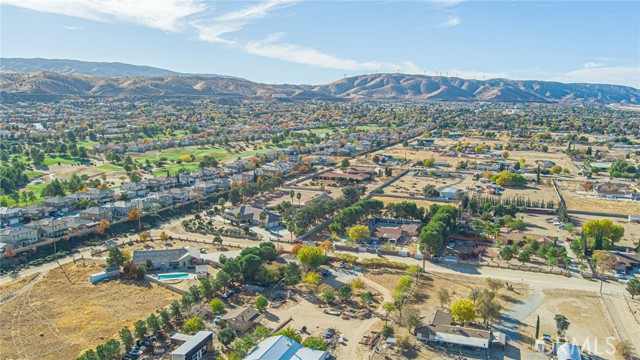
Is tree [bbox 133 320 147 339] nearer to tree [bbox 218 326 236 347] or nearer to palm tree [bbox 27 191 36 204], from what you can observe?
tree [bbox 218 326 236 347]

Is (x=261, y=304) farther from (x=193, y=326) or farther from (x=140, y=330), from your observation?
(x=140, y=330)

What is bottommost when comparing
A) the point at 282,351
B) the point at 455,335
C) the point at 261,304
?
the point at 455,335

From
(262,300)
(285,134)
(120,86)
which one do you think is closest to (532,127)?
(285,134)

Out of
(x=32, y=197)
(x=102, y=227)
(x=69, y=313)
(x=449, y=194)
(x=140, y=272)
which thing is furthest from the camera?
(x=449, y=194)

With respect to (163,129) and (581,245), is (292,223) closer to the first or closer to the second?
(581,245)

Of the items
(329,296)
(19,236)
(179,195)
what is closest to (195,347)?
(329,296)

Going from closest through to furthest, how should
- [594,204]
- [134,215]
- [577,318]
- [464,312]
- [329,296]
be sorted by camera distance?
[464,312] → [577,318] → [329,296] → [134,215] → [594,204]

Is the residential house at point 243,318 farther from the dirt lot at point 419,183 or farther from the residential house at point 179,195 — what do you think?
the dirt lot at point 419,183
